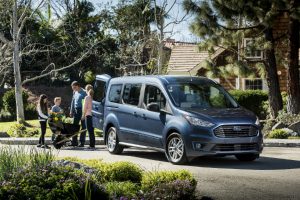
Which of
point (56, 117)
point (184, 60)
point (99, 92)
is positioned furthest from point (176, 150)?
point (184, 60)

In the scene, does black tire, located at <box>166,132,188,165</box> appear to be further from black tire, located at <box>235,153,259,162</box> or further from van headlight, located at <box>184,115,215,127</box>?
black tire, located at <box>235,153,259,162</box>

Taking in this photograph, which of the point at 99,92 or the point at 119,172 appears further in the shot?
the point at 99,92

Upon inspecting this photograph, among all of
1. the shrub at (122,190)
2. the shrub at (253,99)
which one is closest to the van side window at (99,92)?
the shrub at (122,190)

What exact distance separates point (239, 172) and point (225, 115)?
1731 millimetres

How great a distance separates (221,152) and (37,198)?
305 inches

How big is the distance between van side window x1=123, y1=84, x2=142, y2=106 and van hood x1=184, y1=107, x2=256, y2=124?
198 cm

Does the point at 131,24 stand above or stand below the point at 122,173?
above

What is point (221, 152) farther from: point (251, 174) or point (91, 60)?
point (91, 60)

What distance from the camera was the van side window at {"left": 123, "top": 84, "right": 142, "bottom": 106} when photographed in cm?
1657

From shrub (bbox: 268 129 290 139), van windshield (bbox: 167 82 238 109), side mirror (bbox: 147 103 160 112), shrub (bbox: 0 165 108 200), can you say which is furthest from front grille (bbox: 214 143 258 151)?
shrub (bbox: 268 129 290 139)

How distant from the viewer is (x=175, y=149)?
14.9 m

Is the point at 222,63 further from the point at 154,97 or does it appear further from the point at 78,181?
the point at 78,181

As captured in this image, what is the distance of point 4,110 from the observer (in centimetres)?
4072

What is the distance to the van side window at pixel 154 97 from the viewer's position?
615 inches
